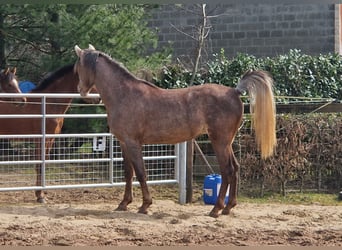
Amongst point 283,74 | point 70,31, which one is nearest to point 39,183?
point 70,31

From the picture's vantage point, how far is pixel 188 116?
8328 millimetres

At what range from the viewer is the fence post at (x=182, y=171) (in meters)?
9.45

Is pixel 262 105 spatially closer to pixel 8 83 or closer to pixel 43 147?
pixel 43 147

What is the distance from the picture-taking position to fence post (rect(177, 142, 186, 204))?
9.45 m

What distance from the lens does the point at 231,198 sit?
8367mm

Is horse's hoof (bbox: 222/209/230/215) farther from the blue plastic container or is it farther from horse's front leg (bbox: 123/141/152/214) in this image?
horse's front leg (bbox: 123/141/152/214)

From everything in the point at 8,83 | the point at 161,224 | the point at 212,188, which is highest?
the point at 8,83

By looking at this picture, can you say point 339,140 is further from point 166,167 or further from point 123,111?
point 123,111

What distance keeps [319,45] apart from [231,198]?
9658 millimetres

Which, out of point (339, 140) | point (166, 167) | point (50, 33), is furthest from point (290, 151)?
point (50, 33)

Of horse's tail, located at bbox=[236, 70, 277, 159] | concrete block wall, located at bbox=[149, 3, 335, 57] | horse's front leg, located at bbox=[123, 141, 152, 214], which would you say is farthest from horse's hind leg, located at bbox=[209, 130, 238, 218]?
concrete block wall, located at bbox=[149, 3, 335, 57]

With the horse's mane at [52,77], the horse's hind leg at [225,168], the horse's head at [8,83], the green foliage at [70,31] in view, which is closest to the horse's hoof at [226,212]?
the horse's hind leg at [225,168]

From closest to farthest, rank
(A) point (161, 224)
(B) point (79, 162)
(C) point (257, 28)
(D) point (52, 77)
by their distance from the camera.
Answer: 1. (A) point (161, 224)
2. (B) point (79, 162)
3. (D) point (52, 77)
4. (C) point (257, 28)

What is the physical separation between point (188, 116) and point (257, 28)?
9.88 m
